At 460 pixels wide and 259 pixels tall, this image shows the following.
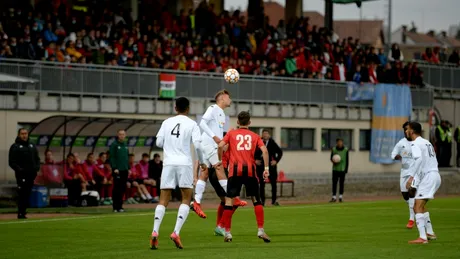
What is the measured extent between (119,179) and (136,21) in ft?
40.8

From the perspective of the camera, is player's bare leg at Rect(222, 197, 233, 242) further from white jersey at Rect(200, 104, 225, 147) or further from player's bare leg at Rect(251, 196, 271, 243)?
white jersey at Rect(200, 104, 225, 147)

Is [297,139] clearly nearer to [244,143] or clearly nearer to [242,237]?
[242,237]

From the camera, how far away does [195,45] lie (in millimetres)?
41656

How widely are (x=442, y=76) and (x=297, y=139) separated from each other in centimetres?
1121

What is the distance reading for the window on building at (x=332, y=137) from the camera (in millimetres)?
46938

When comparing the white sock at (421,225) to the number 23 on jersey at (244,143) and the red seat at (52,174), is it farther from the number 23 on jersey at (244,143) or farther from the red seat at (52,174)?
the red seat at (52,174)

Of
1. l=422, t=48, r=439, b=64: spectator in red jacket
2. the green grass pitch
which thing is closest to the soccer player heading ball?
the green grass pitch

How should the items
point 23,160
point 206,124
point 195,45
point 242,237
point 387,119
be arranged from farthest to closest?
point 387,119
point 195,45
point 23,160
point 206,124
point 242,237

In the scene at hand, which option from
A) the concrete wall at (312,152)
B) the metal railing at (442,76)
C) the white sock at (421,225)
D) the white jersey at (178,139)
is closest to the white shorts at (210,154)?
the white jersey at (178,139)

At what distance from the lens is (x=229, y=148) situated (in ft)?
60.4

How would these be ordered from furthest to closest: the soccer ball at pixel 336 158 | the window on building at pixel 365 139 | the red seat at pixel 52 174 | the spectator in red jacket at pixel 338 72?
1. the window on building at pixel 365 139
2. the spectator in red jacket at pixel 338 72
3. the soccer ball at pixel 336 158
4. the red seat at pixel 52 174

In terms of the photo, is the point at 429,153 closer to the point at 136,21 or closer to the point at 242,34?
the point at 136,21

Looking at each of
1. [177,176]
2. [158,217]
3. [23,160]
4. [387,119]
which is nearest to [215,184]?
[177,176]

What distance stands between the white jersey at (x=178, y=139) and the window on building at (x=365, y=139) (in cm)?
3209
